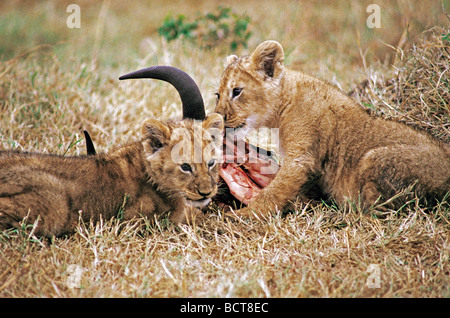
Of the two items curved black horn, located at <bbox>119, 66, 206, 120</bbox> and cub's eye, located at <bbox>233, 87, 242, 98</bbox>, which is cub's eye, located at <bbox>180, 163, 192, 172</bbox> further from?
cub's eye, located at <bbox>233, 87, 242, 98</bbox>

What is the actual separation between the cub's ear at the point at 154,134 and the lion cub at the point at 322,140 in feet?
2.98

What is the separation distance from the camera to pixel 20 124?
6.12 metres

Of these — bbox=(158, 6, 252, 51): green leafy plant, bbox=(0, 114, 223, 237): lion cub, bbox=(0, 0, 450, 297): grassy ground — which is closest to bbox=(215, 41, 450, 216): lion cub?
bbox=(0, 0, 450, 297): grassy ground

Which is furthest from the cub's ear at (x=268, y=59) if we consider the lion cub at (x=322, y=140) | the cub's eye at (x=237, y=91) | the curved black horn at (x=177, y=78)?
the curved black horn at (x=177, y=78)

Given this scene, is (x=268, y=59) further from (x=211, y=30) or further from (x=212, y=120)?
(x=211, y=30)

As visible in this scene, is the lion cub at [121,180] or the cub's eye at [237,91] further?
the cub's eye at [237,91]

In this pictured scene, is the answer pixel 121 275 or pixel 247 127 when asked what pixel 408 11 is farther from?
pixel 121 275

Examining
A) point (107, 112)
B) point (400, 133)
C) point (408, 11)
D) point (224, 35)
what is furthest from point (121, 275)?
point (408, 11)

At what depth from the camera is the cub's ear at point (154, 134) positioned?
4.21 metres

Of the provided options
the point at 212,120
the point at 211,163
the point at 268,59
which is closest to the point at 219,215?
the point at 211,163

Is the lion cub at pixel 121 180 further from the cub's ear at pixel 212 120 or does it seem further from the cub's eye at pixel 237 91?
the cub's eye at pixel 237 91

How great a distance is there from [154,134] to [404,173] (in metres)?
2.15

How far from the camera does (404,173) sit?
427 cm
